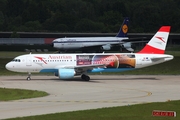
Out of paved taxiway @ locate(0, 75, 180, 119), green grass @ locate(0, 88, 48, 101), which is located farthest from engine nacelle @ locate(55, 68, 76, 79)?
green grass @ locate(0, 88, 48, 101)

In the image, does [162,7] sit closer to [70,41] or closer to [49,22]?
[49,22]

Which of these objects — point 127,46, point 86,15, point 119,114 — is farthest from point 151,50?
point 86,15

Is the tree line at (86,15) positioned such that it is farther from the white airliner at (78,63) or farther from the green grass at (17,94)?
the green grass at (17,94)

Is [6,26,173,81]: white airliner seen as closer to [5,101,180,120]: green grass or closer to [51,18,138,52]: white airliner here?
[5,101,180,120]: green grass

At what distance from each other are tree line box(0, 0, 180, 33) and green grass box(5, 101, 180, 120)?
10208cm

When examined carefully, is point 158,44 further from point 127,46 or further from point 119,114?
point 127,46

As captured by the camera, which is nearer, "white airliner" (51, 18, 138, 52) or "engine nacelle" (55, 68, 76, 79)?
"engine nacelle" (55, 68, 76, 79)

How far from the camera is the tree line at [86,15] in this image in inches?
5458

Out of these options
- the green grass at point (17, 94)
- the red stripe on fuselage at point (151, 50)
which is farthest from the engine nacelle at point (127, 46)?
the green grass at point (17, 94)

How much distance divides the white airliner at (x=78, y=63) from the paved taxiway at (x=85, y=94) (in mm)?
1137

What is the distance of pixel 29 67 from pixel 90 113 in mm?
24794

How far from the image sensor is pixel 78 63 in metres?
51.0

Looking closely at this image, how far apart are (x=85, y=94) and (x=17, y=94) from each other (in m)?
4.72

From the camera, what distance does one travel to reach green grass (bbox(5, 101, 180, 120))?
81.2 feet
